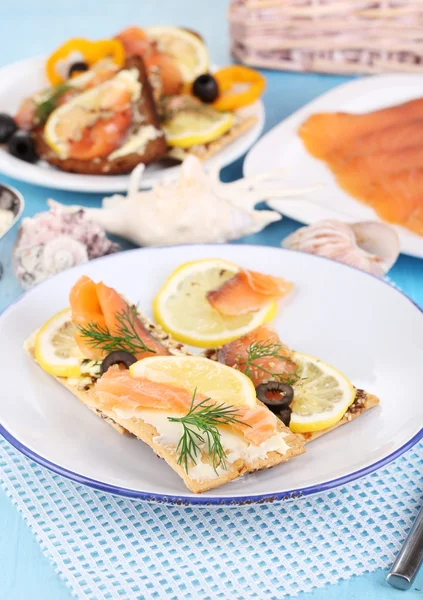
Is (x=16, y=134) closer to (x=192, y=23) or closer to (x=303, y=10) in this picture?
(x=303, y=10)

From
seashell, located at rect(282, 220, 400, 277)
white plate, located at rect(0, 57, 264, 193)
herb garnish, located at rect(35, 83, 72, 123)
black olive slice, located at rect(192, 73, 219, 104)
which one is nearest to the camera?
seashell, located at rect(282, 220, 400, 277)

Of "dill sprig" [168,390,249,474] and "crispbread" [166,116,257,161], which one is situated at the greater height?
"dill sprig" [168,390,249,474]

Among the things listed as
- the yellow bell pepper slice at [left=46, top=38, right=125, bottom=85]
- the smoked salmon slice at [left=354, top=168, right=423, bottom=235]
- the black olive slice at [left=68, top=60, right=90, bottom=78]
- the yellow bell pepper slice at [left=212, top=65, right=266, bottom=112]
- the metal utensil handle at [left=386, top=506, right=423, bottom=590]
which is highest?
the yellow bell pepper slice at [left=46, top=38, right=125, bottom=85]

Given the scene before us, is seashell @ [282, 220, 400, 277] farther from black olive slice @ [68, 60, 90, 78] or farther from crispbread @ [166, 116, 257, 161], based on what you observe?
black olive slice @ [68, 60, 90, 78]

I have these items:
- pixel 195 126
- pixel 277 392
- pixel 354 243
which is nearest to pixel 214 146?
pixel 195 126

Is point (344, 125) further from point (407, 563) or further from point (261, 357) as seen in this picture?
point (407, 563)

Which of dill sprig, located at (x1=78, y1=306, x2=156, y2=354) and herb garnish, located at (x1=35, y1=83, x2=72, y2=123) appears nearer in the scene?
dill sprig, located at (x1=78, y1=306, x2=156, y2=354)

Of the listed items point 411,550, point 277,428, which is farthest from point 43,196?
point 411,550

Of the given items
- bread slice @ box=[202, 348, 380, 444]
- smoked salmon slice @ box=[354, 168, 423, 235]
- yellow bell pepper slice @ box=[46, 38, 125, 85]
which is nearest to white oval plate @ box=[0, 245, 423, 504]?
bread slice @ box=[202, 348, 380, 444]
